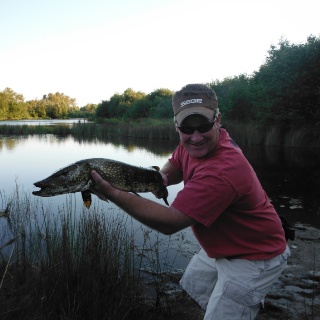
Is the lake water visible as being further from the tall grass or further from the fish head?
the fish head

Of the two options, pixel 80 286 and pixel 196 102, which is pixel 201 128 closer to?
pixel 196 102

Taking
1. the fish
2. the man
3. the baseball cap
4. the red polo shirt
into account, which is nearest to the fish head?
the fish

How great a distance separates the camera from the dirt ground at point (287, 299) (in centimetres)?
400

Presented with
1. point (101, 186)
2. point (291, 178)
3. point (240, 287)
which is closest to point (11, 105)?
point (291, 178)

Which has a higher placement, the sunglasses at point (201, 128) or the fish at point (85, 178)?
the sunglasses at point (201, 128)

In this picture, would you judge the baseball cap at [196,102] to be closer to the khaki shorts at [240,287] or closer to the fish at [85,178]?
the fish at [85,178]

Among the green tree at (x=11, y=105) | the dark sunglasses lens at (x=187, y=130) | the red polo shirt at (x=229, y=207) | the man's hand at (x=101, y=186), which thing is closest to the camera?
the red polo shirt at (x=229, y=207)

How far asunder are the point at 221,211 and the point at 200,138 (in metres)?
0.55

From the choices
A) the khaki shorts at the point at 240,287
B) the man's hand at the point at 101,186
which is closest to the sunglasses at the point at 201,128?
the man's hand at the point at 101,186

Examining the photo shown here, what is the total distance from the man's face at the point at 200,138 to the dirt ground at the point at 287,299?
71.9 inches

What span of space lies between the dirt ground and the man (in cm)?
128

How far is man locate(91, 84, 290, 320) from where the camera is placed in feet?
6.66

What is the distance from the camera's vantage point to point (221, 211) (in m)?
2.07

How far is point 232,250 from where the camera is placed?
7.55ft
